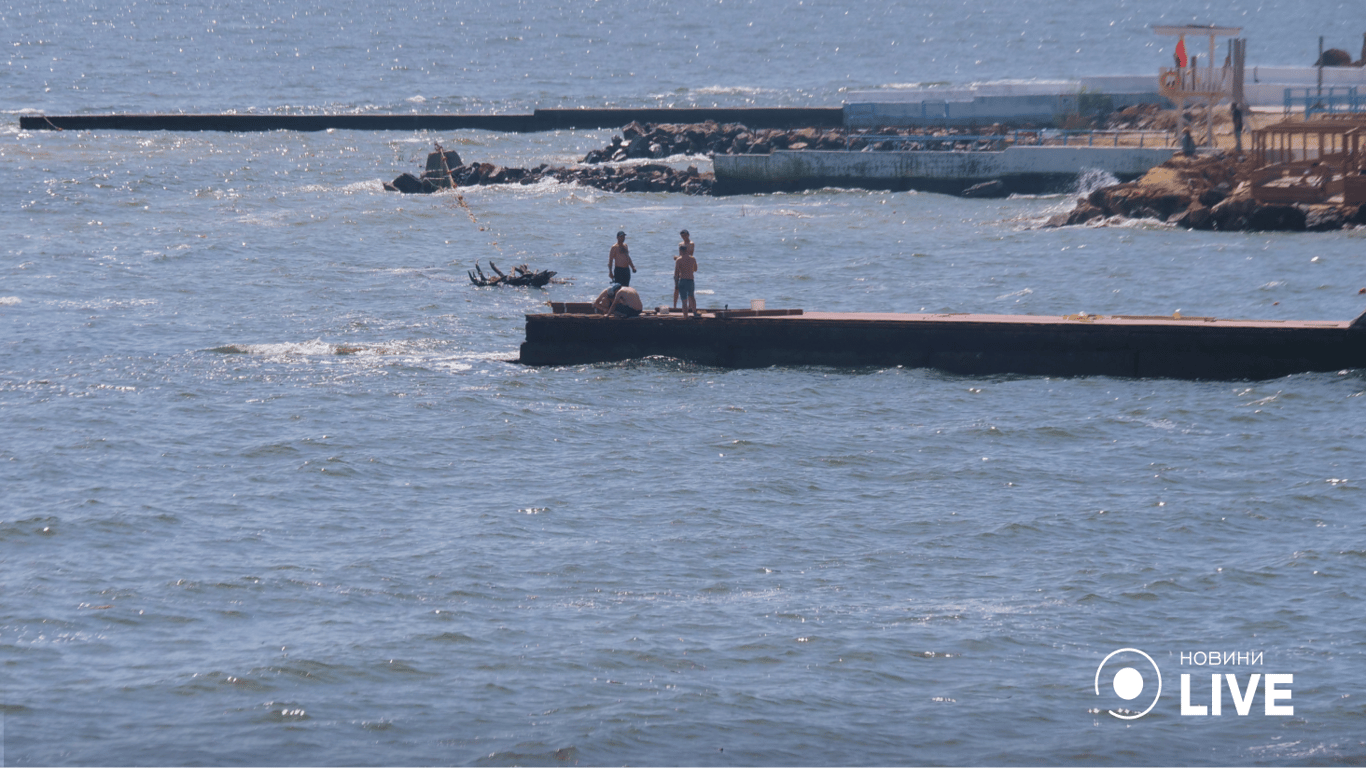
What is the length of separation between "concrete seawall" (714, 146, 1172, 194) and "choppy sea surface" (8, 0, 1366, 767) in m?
6.79

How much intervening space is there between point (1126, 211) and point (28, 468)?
29.3m

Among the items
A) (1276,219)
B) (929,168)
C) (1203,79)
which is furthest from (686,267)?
(1203,79)

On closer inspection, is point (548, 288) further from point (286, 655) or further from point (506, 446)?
point (286, 655)

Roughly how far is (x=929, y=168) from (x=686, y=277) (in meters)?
25.9

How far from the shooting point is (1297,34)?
157 m

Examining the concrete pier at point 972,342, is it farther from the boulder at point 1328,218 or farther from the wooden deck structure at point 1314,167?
the wooden deck structure at point 1314,167

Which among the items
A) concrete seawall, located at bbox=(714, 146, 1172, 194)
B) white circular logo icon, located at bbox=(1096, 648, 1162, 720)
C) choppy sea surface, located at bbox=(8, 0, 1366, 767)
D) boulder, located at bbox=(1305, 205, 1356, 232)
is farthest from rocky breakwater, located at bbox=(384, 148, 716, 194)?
white circular logo icon, located at bbox=(1096, 648, 1162, 720)

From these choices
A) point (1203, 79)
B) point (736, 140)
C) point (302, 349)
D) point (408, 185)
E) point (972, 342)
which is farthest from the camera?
point (736, 140)

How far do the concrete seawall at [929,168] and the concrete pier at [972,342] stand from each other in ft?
76.2

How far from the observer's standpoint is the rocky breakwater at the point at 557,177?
168ft

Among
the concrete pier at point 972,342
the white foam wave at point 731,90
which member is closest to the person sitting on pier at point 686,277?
the concrete pier at point 972,342

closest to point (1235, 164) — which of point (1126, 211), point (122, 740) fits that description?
point (1126, 211)

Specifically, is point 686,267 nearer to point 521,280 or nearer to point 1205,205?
point 521,280

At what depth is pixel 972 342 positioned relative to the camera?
22.9 metres
